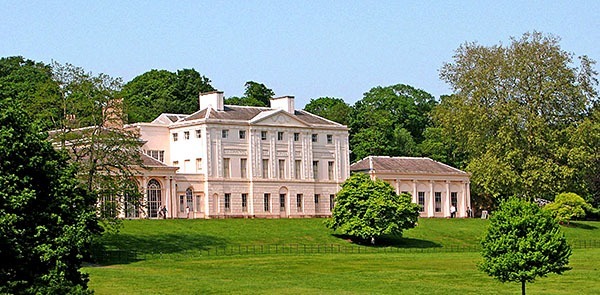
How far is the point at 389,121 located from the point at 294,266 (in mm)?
62303

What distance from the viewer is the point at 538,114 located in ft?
309

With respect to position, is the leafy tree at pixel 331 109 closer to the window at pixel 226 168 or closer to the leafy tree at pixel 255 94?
the leafy tree at pixel 255 94

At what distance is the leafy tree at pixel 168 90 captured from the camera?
4914 inches

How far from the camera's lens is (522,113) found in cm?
9356

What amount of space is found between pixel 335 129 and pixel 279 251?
32888mm

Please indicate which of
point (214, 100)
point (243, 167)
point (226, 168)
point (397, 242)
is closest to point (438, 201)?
point (243, 167)

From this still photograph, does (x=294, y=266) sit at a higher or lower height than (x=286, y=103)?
lower

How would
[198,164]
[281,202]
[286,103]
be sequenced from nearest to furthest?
[198,164] < [281,202] < [286,103]

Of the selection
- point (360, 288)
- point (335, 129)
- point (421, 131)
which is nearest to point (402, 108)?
point (421, 131)

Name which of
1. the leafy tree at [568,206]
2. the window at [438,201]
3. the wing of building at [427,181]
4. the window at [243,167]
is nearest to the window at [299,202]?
the window at [243,167]

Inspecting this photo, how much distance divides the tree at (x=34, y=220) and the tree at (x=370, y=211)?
42.7 m

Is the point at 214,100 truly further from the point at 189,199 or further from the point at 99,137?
the point at 99,137

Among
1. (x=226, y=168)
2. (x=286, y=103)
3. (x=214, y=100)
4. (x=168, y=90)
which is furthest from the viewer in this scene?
(x=168, y=90)

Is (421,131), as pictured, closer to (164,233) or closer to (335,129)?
(335,129)
